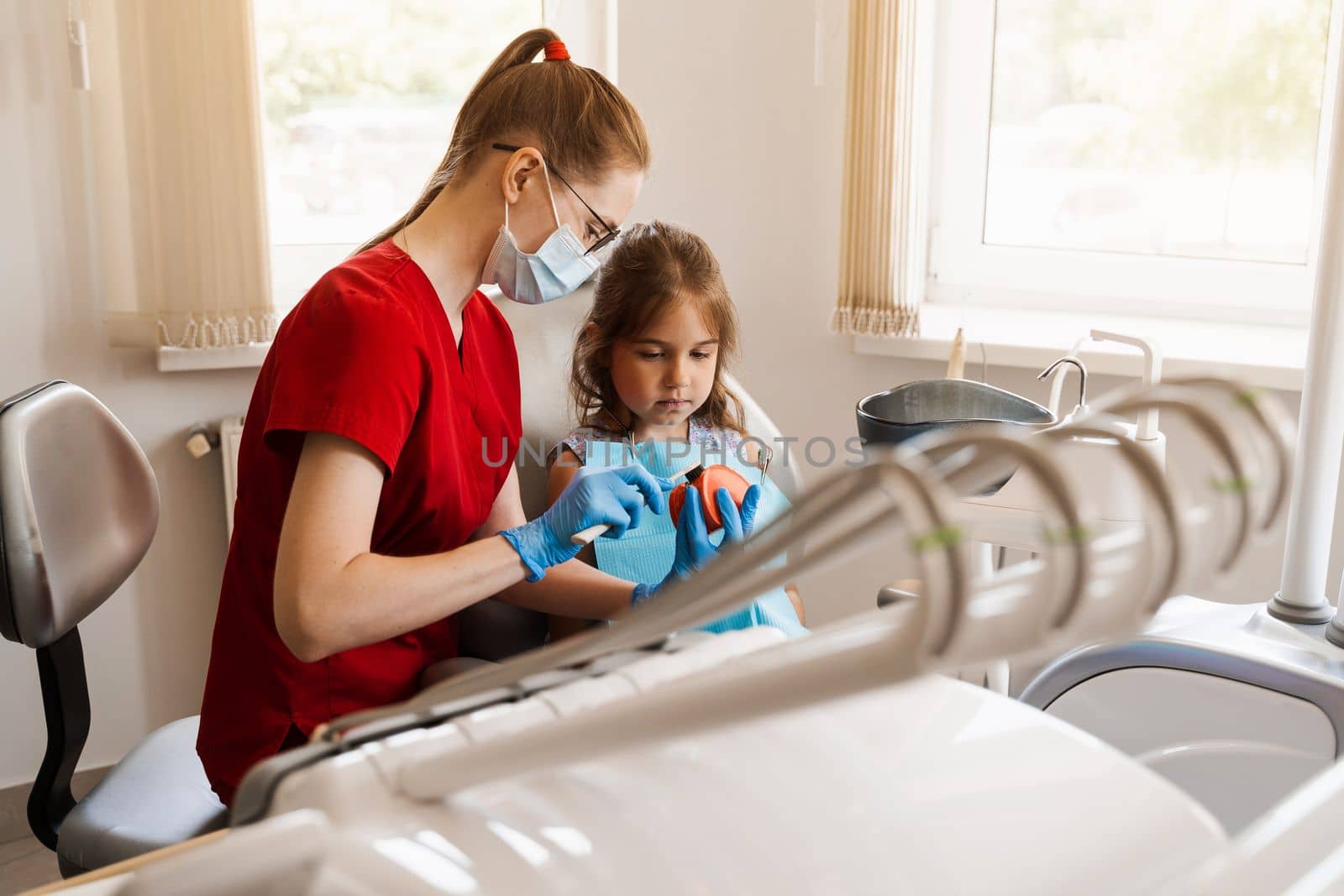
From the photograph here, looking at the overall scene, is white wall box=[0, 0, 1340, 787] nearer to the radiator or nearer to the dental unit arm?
the radiator

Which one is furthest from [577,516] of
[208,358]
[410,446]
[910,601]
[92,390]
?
[92,390]

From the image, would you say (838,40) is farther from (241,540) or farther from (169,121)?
(241,540)

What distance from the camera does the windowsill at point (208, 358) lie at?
2.07m

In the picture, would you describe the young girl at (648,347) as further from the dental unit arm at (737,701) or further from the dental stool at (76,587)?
the dental unit arm at (737,701)

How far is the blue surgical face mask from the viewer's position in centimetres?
130

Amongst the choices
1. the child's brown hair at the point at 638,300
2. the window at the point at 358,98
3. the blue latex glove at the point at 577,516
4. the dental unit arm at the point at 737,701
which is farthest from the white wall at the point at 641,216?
the dental unit arm at the point at 737,701

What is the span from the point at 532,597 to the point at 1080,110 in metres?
1.56

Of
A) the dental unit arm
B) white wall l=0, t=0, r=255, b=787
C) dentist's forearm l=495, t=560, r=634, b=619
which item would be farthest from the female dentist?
white wall l=0, t=0, r=255, b=787

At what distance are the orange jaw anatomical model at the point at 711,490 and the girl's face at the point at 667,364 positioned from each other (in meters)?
0.12

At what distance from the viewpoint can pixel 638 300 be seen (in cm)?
165

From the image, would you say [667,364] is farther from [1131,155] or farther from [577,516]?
[1131,155]

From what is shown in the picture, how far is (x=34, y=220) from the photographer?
199cm

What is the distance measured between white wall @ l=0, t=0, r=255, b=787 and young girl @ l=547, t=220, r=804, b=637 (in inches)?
34.6

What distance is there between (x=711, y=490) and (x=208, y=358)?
3.62 ft
